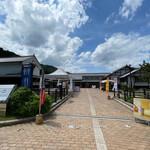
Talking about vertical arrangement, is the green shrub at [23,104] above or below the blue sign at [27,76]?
below

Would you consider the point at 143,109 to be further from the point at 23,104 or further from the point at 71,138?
the point at 23,104

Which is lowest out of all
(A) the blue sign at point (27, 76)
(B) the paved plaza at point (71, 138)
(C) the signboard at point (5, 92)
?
(B) the paved plaza at point (71, 138)

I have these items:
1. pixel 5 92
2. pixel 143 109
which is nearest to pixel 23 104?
pixel 5 92

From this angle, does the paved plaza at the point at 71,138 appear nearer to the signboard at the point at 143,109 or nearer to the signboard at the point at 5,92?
the signboard at the point at 143,109

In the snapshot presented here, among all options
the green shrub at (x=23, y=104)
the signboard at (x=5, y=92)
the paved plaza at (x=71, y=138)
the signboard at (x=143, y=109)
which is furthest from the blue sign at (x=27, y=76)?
the signboard at (x=143, y=109)

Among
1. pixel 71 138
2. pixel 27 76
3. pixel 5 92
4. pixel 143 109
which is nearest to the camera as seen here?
pixel 71 138

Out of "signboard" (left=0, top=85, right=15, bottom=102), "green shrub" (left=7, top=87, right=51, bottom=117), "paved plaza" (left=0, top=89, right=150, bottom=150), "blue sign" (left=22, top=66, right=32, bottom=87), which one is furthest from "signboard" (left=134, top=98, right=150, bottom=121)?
"signboard" (left=0, top=85, right=15, bottom=102)

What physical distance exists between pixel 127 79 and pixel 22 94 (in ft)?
74.6

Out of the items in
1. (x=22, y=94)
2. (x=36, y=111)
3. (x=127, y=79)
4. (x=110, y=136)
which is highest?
(x=127, y=79)

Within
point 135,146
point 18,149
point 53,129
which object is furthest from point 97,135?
point 18,149

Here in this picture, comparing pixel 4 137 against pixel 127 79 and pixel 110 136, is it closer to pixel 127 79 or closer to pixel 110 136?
pixel 110 136

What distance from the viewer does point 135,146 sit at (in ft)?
7.93

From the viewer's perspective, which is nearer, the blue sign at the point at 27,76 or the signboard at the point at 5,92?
the signboard at the point at 5,92

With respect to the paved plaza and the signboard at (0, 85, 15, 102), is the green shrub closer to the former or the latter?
the signboard at (0, 85, 15, 102)
